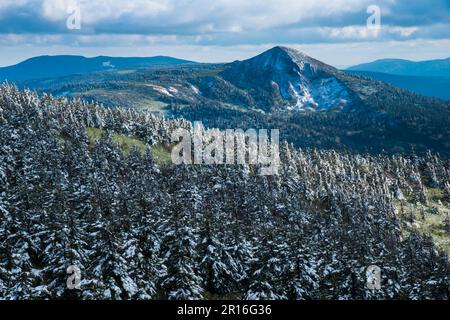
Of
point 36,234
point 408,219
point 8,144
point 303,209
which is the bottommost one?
point 408,219

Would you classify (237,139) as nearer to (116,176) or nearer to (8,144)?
(116,176)

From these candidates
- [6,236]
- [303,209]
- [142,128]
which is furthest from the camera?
[142,128]

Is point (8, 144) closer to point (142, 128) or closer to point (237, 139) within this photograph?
point (142, 128)

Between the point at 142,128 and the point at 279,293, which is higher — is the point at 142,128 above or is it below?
above

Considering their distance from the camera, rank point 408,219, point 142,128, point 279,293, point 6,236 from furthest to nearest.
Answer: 1. point 142,128
2. point 408,219
3. point 6,236
4. point 279,293

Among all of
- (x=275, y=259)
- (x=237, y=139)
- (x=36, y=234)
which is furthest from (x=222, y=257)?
(x=237, y=139)

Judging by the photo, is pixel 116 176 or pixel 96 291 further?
pixel 116 176

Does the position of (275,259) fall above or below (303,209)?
above
